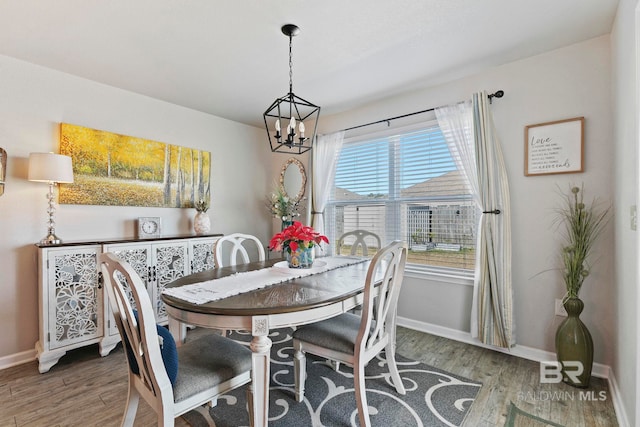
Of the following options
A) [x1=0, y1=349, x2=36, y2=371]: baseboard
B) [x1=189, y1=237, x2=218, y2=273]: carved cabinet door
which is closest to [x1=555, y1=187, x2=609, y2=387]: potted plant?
[x1=189, y1=237, x2=218, y2=273]: carved cabinet door

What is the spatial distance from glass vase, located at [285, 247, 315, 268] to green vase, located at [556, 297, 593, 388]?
185cm

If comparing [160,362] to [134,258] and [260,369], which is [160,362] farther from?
[134,258]

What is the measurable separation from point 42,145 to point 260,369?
276 cm

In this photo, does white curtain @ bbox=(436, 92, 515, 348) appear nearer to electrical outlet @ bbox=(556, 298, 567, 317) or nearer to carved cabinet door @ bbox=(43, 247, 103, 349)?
electrical outlet @ bbox=(556, 298, 567, 317)

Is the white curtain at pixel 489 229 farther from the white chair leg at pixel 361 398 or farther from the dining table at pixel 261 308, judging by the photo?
the white chair leg at pixel 361 398

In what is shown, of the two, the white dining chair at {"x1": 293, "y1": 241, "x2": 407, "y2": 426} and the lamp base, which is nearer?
the white dining chair at {"x1": 293, "y1": 241, "x2": 407, "y2": 426}

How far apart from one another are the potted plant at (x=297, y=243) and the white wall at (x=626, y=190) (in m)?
1.72

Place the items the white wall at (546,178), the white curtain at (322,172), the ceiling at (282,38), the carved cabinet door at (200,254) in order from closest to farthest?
the ceiling at (282,38), the white wall at (546,178), the carved cabinet door at (200,254), the white curtain at (322,172)

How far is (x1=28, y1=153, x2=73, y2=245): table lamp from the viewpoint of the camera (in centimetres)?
235

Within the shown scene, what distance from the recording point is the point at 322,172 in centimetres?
385

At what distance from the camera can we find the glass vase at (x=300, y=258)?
7.24ft

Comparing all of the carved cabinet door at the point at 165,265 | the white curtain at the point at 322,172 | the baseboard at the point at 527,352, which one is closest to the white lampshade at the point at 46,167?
the carved cabinet door at the point at 165,265
